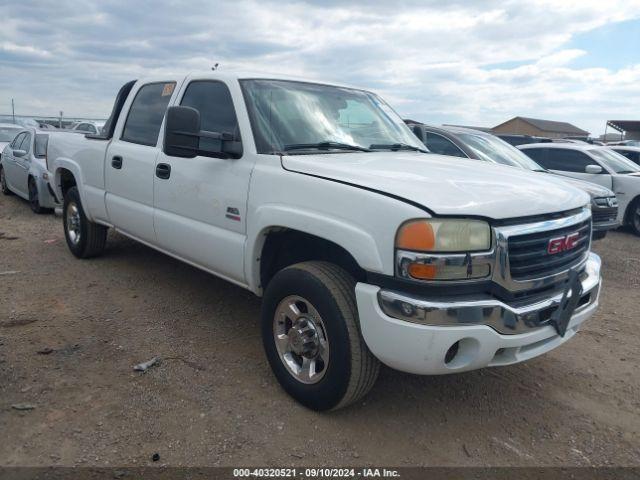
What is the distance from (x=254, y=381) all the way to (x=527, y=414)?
169 centimetres

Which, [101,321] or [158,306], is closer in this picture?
[101,321]

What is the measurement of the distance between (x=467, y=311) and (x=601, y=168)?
8472 mm

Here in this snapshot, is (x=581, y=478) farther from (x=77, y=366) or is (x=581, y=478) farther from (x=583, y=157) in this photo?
(x=583, y=157)

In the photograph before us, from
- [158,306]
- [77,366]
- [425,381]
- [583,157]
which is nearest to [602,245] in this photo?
[583,157]

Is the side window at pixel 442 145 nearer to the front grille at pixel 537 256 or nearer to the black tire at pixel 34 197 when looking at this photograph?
the front grille at pixel 537 256

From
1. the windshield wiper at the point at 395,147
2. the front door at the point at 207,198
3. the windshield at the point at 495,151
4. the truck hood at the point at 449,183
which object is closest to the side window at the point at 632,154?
the windshield at the point at 495,151

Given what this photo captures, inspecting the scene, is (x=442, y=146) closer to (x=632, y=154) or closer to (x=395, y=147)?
(x=395, y=147)

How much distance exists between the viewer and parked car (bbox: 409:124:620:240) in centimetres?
714

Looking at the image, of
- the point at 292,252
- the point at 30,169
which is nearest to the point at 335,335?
the point at 292,252

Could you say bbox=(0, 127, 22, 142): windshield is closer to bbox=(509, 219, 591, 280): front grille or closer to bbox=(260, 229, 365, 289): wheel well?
bbox=(260, 229, 365, 289): wheel well

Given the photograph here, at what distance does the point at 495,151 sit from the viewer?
25.4 feet

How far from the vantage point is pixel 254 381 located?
11.2 ft

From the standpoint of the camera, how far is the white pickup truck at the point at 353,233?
2.53 meters

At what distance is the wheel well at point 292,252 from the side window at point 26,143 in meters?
8.19
